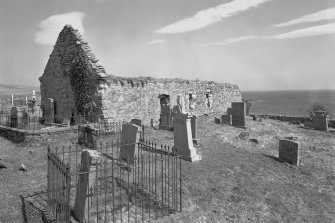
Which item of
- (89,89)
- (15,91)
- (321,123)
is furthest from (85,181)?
(15,91)

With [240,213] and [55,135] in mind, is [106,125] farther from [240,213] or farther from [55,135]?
[240,213]

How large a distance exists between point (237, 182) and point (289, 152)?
12.9 ft

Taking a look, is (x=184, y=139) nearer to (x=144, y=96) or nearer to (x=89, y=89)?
(x=89, y=89)

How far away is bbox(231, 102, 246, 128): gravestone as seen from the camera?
1812 centimetres

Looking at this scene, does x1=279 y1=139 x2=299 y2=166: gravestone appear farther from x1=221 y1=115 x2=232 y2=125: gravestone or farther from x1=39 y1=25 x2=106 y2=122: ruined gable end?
x1=39 y1=25 x2=106 y2=122: ruined gable end

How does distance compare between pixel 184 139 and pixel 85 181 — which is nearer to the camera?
pixel 85 181

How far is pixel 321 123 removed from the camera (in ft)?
62.5

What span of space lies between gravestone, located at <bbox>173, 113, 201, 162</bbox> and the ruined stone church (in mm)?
2699

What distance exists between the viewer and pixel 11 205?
19.8 feet

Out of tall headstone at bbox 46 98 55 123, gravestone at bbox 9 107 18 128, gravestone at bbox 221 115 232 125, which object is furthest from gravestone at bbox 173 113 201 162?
tall headstone at bbox 46 98 55 123

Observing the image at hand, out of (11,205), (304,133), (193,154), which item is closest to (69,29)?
(193,154)

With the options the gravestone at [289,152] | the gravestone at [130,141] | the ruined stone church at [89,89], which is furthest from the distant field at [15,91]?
the gravestone at [289,152]

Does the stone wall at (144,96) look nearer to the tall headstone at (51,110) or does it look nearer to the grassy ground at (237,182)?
the grassy ground at (237,182)

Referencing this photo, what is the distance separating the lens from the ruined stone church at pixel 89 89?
49.1 feet
